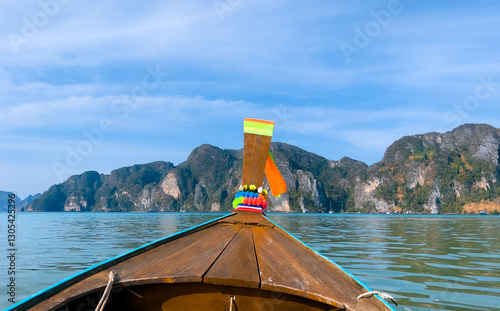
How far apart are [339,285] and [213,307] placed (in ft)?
2.92

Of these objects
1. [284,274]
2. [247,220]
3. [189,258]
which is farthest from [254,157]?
[284,274]

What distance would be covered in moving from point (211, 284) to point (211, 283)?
0.47 feet

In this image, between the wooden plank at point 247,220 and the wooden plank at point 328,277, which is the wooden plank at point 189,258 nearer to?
the wooden plank at point 247,220

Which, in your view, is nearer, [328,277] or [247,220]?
[328,277]

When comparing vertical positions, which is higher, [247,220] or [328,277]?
[247,220]

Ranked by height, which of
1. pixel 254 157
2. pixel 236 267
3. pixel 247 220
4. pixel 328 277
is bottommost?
pixel 328 277

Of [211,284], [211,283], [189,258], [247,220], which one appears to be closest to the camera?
[211,283]

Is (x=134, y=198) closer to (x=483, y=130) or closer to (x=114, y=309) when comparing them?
(x=483, y=130)

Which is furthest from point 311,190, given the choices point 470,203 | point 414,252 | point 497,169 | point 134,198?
point 414,252

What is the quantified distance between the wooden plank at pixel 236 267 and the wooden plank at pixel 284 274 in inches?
2.2

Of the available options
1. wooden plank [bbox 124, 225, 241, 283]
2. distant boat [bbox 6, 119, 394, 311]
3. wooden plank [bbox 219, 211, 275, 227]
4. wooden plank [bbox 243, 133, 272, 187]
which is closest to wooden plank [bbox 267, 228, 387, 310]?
distant boat [bbox 6, 119, 394, 311]

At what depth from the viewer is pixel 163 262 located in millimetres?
2688

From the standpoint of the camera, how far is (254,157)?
5555 mm

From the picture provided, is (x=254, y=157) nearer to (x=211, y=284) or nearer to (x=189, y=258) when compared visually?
(x=189, y=258)
